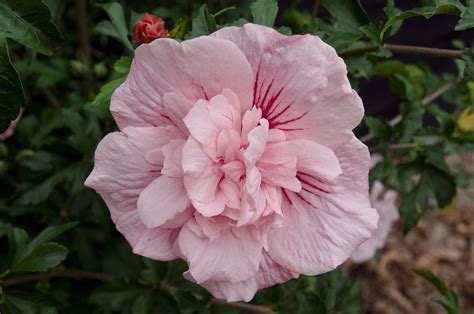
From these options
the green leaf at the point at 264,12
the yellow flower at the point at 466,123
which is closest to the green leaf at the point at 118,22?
the green leaf at the point at 264,12

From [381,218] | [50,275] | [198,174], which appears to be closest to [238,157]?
[198,174]

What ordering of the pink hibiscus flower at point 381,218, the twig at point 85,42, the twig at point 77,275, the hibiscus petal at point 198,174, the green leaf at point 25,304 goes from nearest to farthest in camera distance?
1. the hibiscus petal at point 198,174
2. the green leaf at point 25,304
3. the twig at point 77,275
4. the twig at point 85,42
5. the pink hibiscus flower at point 381,218

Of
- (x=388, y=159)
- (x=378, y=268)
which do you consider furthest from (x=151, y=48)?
(x=378, y=268)

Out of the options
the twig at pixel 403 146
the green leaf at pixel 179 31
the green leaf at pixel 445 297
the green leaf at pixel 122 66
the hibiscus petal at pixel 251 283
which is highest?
the green leaf at pixel 179 31

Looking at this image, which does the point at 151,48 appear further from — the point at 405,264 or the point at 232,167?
the point at 405,264

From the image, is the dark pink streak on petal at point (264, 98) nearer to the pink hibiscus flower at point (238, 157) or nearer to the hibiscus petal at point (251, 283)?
the pink hibiscus flower at point (238, 157)

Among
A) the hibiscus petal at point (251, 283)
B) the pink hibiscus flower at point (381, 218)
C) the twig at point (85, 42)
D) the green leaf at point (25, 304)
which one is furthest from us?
the pink hibiscus flower at point (381, 218)

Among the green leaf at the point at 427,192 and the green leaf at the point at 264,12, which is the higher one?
the green leaf at the point at 264,12

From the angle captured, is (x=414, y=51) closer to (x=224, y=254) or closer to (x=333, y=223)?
(x=333, y=223)
